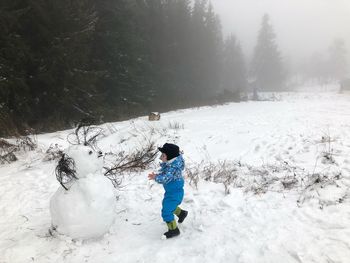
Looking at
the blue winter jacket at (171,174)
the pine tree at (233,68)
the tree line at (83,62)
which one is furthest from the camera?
the pine tree at (233,68)

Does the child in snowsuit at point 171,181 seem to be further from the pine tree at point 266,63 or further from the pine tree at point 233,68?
the pine tree at point 266,63

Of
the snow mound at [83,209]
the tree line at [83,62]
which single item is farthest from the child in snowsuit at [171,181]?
the tree line at [83,62]

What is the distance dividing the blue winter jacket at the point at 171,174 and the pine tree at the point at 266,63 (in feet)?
219

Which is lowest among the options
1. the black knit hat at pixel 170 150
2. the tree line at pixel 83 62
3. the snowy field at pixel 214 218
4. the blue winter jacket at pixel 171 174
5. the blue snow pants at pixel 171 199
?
the snowy field at pixel 214 218

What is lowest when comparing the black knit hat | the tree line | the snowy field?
the snowy field

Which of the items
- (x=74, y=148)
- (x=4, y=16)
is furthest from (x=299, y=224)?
(x=4, y=16)

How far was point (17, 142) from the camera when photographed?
932 centimetres

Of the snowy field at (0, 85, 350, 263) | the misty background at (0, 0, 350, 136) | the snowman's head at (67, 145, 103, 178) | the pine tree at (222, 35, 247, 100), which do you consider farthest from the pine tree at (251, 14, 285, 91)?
the snowman's head at (67, 145, 103, 178)

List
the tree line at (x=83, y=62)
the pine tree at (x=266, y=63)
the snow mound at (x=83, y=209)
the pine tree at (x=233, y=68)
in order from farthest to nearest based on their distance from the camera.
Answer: the pine tree at (x=266, y=63) < the pine tree at (x=233, y=68) < the tree line at (x=83, y=62) < the snow mound at (x=83, y=209)

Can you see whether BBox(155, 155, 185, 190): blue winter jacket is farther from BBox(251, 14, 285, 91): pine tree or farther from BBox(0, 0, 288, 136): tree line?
BBox(251, 14, 285, 91): pine tree

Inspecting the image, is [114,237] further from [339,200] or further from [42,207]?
[339,200]

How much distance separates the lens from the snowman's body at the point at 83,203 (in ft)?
14.3

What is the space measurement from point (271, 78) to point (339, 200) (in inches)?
2722

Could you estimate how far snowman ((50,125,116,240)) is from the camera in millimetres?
4363
